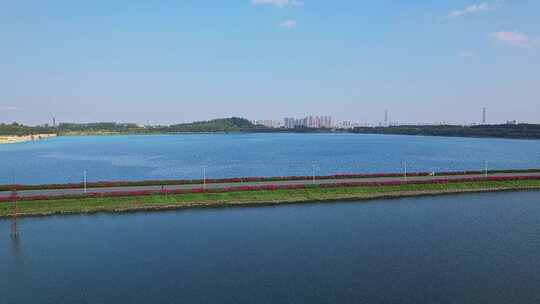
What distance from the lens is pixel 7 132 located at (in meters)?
186

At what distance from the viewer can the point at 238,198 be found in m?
36.7

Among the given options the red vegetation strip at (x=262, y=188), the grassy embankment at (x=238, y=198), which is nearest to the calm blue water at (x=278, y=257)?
the grassy embankment at (x=238, y=198)

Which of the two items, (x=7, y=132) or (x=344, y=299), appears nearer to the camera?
(x=344, y=299)

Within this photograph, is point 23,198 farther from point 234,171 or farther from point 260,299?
point 234,171

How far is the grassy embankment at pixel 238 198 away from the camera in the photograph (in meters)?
32.8

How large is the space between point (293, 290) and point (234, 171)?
4309cm

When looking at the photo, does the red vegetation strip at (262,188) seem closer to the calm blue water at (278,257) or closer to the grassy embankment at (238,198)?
the grassy embankment at (238,198)

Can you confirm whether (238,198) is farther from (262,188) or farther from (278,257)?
(278,257)

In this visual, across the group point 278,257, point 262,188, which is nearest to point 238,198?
point 262,188

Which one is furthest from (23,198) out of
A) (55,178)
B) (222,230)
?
(55,178)

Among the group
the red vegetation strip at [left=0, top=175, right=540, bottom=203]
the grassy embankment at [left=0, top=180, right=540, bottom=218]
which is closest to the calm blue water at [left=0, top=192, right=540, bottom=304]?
the grassy embankment at [left=0, top=180, right=540, bottom=218]

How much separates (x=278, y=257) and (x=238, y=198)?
14348 millimetres

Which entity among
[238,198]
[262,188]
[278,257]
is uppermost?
[262,188]

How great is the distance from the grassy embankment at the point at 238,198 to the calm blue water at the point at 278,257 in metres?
1.82
